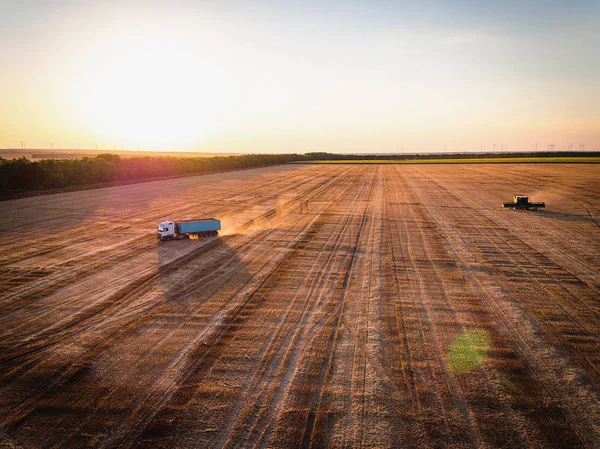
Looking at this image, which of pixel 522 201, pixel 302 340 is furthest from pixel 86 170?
pixel 522 201

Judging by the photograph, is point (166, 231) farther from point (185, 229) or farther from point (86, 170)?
point (86, 170)

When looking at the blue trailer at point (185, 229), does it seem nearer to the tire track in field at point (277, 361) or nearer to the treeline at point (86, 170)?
the tire track in field at point (277, 361)

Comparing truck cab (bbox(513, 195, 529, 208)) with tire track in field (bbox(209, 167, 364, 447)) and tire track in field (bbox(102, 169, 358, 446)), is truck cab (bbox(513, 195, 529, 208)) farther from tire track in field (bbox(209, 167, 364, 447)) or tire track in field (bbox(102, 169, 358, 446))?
tire track in field (bbox(102, 169, 358, 446))

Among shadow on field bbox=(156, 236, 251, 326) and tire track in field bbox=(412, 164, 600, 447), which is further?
shadow on field bbox=(156, 236, 251, 326)

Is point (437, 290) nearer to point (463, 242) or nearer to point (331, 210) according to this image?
point (463, 242)

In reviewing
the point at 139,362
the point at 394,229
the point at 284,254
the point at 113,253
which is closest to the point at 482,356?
the point at 139,362

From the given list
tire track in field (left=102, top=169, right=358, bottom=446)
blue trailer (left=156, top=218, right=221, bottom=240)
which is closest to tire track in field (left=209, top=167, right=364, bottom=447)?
tire track in field (left=102, top=169, right=358, bottom=446)

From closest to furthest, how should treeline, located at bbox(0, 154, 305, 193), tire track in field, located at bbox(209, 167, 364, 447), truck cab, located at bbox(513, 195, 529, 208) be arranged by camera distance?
tire track in field, located at bbox(209, 167, 364, 447), truck cab, located at bbox(513, 195, 529, 208), treeline, located at bbox(0, 154, 305, 193)

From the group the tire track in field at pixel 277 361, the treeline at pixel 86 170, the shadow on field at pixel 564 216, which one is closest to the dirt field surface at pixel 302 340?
the tire track in field at pixel 277 361
